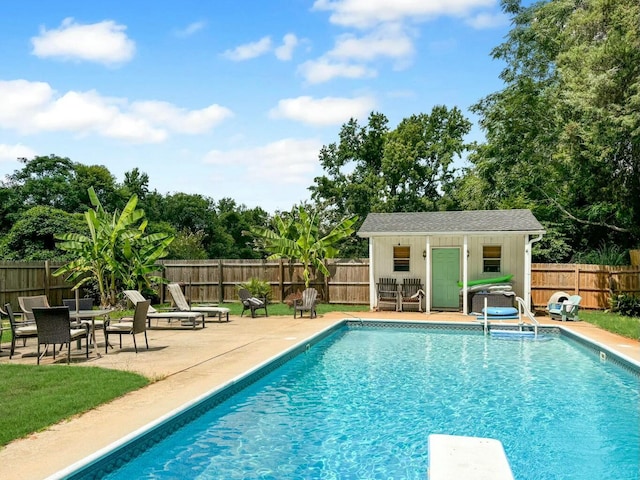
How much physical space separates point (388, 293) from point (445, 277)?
212 centimetres

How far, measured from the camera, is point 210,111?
99.0ft

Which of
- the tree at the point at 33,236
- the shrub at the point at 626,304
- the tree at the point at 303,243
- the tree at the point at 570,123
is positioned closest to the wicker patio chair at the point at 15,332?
the tree at the point at 33,236

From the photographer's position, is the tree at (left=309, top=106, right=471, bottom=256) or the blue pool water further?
the tree at (left=309, top=106, right=471, bottom=256)

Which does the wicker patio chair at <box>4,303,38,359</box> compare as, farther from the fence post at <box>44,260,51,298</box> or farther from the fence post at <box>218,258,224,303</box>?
the fence post at <box>218,258,224,303</box>

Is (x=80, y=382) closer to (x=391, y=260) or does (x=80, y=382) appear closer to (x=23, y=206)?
(x=391, y=260)

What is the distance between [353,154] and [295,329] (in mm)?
23883

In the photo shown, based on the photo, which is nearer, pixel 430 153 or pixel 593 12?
pixel 593 12

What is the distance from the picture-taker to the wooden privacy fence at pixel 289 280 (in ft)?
54.2

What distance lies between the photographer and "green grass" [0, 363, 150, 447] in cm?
578

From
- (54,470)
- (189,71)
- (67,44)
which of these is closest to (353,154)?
(189,71)

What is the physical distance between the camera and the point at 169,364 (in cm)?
916

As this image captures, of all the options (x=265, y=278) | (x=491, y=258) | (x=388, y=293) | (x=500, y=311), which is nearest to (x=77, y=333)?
(x=388, y=293)

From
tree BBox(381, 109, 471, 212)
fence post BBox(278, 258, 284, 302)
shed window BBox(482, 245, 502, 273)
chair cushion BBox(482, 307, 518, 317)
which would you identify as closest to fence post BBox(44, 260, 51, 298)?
fence post BBox(278, 258, 284, 302)

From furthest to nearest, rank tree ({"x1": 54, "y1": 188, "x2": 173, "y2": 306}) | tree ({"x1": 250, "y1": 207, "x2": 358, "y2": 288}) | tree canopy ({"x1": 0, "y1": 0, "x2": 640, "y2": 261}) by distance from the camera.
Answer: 1. tree ({"x1": 250, "y1": 207, "x2": 358, "y2": 288})
2. tree ({"x1": 54, "y1": 188, "x2": 173, "y2": 306})
3. tree canopy ({"x1": 0, "y1": 0, "x2": 640, "y2": 261})
